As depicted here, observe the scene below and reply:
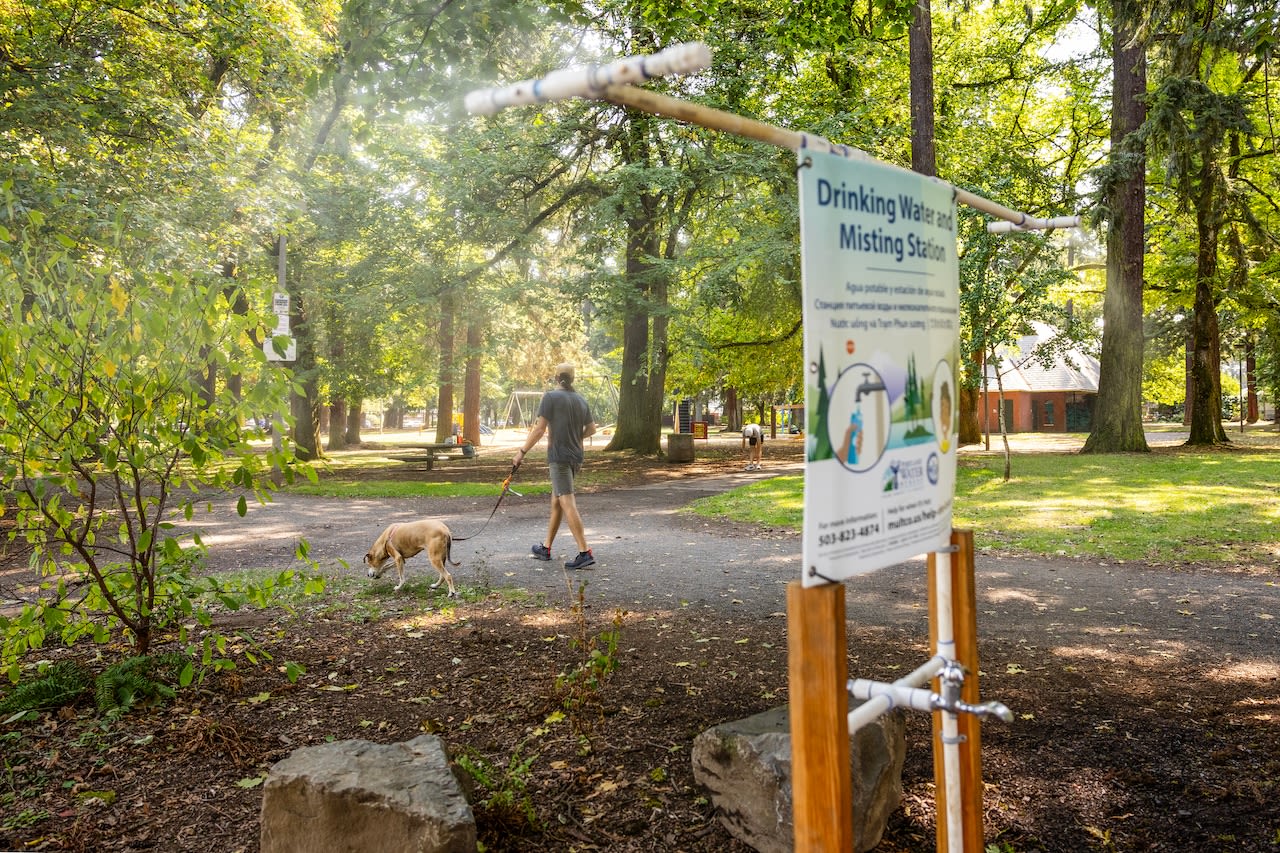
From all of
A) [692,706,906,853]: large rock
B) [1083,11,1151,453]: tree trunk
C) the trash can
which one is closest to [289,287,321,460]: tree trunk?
the trash can

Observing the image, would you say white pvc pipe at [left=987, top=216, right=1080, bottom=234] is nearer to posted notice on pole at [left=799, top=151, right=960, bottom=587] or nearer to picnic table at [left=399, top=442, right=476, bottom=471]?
posted notice on pole at [left=799, top=151, right=960, bottom=587]

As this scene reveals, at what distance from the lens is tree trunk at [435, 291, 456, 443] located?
75.2 feet

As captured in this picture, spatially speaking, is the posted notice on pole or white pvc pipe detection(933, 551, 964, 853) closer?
the posted notice on pole

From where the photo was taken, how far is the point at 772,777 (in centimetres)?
331

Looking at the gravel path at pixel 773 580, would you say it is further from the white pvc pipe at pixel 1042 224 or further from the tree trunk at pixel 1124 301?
the tree trunk at pixel 1124 301

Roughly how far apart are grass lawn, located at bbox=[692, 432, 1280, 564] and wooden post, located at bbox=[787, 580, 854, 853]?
6527mm

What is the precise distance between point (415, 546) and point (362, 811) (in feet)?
15.4

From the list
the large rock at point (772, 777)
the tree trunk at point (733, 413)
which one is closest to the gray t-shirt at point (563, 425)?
the large rock at point (772, 777)

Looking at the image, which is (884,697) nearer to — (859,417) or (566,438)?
(859,417)

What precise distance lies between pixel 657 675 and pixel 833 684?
11.0 ft

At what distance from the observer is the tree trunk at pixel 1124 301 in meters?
19.9

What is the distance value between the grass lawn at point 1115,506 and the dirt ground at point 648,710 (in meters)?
1.50

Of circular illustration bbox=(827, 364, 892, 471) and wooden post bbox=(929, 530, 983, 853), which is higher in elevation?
circular illustration bbox=(827, 364, 892, 471)

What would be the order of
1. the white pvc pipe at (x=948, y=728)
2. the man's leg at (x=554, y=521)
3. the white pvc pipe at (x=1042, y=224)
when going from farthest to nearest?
the man's leg at (x=554, y=521) → the white pvc pipe at (x=1042, y=224) → the white pvc pipe at (x=948, y=728)
